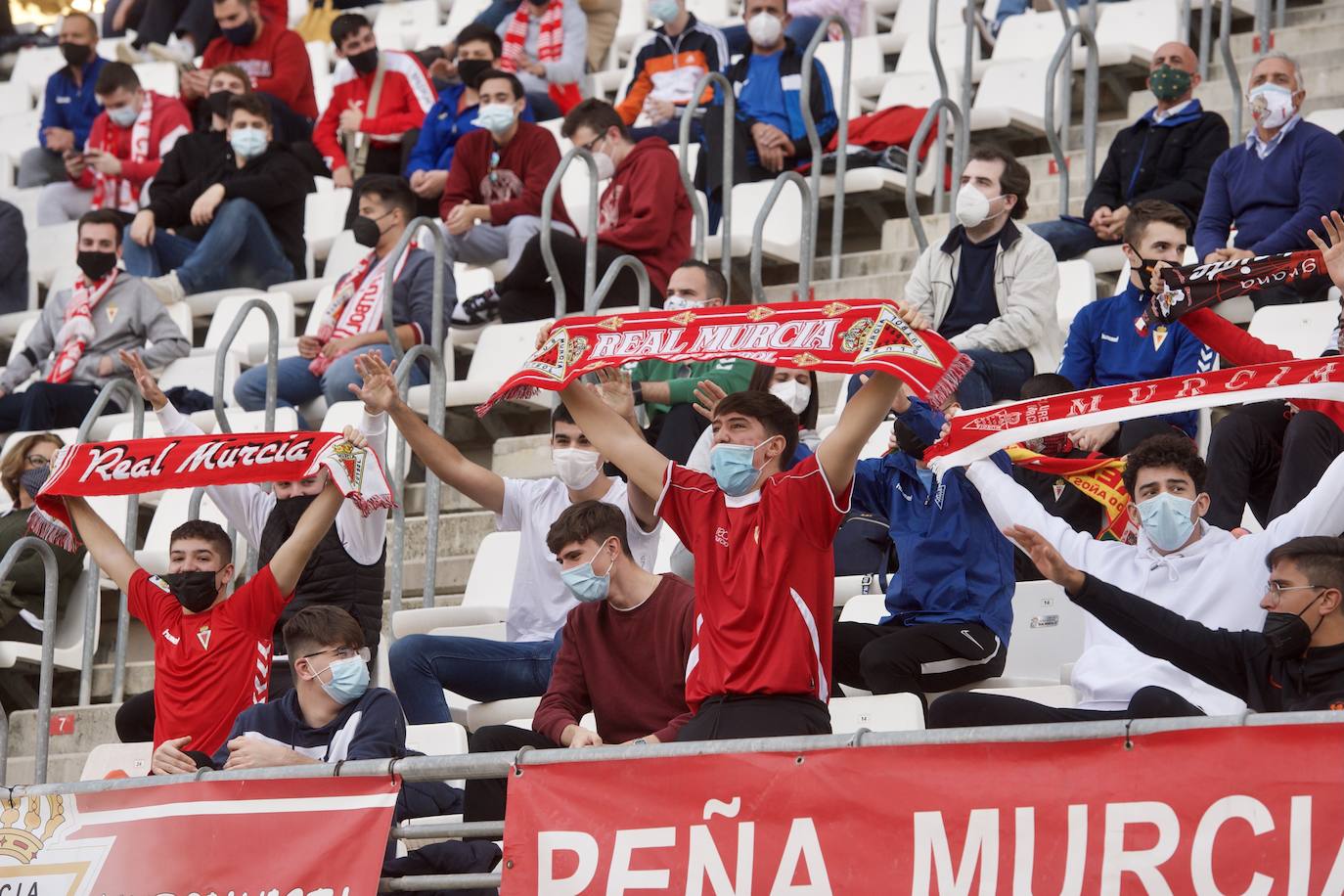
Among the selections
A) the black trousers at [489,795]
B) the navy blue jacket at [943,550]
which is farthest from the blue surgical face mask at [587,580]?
Answer: the navy blue jacket at [943,550]

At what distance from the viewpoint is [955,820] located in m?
4.36

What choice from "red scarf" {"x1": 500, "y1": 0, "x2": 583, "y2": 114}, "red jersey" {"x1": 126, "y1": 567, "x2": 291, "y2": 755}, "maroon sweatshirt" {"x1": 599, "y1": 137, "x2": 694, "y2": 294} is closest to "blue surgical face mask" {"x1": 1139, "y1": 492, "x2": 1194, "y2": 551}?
"red jersey" {"x1": 126, "y1": 567, "x2": 291, "y2": 755}

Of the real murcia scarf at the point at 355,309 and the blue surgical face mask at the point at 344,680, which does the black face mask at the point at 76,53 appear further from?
the blue surgical face mask at the point at 344,680

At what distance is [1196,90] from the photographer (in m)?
9.73

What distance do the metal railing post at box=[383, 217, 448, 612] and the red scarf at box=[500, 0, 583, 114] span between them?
3.42m

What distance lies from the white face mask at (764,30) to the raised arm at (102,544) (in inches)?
191

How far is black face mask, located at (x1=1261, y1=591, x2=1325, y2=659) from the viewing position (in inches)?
196

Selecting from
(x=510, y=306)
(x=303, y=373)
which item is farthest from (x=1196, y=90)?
(x=303, y=373)

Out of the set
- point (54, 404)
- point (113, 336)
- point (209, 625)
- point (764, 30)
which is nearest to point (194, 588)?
point (209, 625)

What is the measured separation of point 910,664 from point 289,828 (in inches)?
72.4

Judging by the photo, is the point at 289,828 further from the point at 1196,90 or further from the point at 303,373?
the point at 1196,90

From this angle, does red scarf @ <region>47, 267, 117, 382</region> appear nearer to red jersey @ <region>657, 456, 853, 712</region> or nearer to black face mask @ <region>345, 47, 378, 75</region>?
black face mask @ <region>345, 47, 378, 75</region>

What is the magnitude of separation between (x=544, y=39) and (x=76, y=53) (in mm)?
2825

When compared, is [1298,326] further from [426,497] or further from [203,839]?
[203,839]
